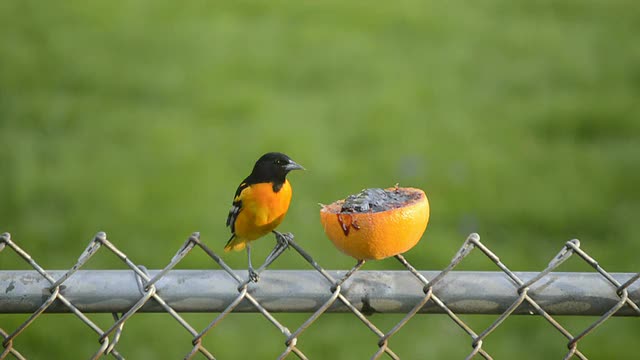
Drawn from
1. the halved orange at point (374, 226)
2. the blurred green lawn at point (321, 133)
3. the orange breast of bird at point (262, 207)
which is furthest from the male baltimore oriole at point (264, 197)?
the blurred green lawn at point (321, 133)

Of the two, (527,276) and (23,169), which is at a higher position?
(527,276)

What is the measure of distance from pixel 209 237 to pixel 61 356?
1.27 meters

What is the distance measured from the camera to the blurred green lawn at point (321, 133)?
4.39 m

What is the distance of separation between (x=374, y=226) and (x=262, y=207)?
926mm

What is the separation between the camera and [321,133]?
20.7ft

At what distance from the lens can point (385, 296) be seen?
2055 millimetres

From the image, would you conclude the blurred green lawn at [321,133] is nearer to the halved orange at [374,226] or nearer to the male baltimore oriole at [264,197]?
the male baltimore oriole at [264,197]

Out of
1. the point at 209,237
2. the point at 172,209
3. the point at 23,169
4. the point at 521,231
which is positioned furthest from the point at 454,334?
the point at 23,169

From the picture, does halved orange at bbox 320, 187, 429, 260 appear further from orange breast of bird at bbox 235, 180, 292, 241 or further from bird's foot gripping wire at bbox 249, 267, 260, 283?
orange breast of bird at bbox 235, 180, 292, 241

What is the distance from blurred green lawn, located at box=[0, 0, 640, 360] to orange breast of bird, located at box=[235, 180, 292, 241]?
1288mm

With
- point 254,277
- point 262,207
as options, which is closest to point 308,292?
point 254,277

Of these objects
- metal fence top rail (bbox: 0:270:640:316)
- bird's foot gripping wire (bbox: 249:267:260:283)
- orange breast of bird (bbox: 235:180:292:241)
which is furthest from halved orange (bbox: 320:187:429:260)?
orange breast of bird (bbox: 235:180:292:241)

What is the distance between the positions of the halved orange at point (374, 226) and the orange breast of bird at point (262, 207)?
774 millimetres

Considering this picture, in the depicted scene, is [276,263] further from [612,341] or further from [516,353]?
[612,341]
